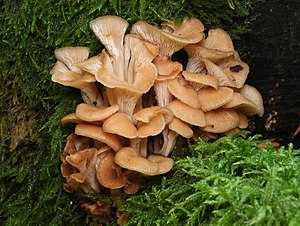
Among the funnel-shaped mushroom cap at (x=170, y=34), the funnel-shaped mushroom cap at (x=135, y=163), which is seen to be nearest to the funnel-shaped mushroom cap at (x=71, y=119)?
the funnel-shaped mushroom cap at (x=135, y=163)

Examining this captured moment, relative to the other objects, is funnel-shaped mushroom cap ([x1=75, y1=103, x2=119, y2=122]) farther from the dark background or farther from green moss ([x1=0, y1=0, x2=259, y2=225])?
the dark background

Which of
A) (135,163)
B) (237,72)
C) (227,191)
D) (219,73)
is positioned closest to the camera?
(227,191)

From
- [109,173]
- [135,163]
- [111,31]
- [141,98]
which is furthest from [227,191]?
[111,31]

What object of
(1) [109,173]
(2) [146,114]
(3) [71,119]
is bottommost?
(1) [109,173]

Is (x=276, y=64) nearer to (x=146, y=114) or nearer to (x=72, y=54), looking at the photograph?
(x=146, y=114)

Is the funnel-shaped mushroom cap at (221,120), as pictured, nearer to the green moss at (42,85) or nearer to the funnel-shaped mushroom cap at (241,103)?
the funnel-shaped mushroom cap at (241,103)

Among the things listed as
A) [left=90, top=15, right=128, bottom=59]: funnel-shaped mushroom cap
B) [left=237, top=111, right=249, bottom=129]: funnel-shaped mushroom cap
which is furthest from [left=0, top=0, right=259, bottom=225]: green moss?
[left=237, top=111, right=249, bottom=129]: funnel-shaped mushroom cap

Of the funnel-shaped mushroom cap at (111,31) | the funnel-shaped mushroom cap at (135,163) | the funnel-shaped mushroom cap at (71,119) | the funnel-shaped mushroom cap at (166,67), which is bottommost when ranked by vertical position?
the funnel-shaped mushroom cap at (71,119)

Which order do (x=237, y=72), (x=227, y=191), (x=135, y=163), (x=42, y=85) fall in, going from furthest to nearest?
(x=42, y=85) < (x=237, y=72) < (x=135, y=163) < (x=227, y=191)
